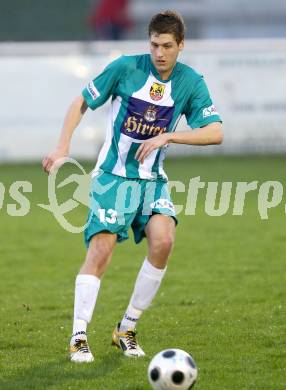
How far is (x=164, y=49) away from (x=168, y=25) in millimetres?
150

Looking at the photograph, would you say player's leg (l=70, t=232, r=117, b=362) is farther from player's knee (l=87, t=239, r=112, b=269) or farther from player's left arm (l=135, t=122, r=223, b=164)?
player's left arm (l=135, t=122, r=223, b=164)

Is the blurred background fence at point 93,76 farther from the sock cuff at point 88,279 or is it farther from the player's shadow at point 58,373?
the player's shadow at point 58,373

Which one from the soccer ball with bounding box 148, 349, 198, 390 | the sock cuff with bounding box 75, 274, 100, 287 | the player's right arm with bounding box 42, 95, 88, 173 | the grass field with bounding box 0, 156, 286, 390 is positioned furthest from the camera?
the sock cuff with bounding box 75, 274, 100, 287

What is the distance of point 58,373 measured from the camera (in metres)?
6.29

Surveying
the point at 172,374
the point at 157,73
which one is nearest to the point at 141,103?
the point at 157,73

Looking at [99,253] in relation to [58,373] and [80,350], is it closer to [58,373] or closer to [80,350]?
[80,350]

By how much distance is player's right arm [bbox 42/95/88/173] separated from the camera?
6.40 meters

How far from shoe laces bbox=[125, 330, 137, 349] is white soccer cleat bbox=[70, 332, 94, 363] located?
0.31 m

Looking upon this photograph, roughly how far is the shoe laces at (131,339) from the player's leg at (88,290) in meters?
0.32

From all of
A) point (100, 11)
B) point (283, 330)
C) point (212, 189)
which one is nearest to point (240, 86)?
point (212, 189)

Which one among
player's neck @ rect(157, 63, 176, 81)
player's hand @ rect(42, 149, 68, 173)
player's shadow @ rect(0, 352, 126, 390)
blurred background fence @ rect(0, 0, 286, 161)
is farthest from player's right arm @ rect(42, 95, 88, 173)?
blurred background fence @ rect(0, 0, 286, 161)

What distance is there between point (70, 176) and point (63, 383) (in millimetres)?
11729

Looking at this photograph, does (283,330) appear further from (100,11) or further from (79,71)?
(100,11)

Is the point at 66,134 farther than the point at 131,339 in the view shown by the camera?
No
